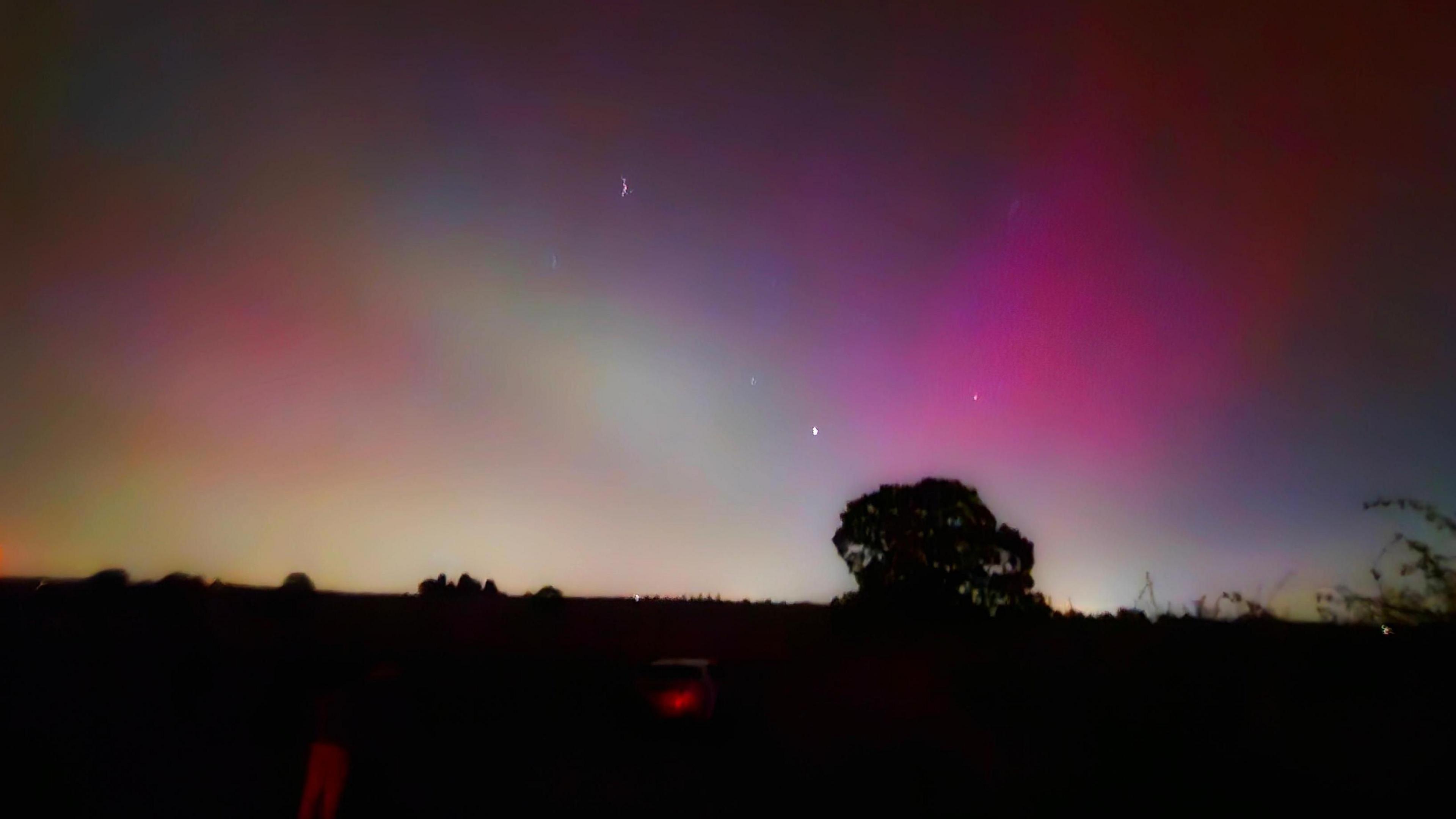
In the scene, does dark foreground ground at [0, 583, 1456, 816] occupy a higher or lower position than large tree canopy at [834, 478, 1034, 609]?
lower

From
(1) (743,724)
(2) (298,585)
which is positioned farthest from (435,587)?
(1) (743,724)

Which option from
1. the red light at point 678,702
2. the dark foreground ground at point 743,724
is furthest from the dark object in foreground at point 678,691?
the dark foreground ground at point 743,724

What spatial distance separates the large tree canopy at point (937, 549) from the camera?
35812 mm

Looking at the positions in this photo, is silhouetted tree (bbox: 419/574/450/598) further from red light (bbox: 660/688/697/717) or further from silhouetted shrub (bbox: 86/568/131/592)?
red light (bbox: 660/688/697/717)

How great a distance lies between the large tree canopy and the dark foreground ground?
4164 millimetres

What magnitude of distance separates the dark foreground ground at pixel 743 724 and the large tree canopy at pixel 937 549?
416cm

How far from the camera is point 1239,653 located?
2323cm

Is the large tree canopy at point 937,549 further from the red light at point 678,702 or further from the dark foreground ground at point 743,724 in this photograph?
the red light at point 678,702

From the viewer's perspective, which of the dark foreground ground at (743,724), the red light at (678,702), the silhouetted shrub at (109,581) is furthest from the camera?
the silhouetted shrub at (109,581)

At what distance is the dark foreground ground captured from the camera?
13000mm

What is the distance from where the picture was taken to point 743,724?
64.5ft

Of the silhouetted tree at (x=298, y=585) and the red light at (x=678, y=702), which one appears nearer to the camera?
the red light at (x=678, y=702)

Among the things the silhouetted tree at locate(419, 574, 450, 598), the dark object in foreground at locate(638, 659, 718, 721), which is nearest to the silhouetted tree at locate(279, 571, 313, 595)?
the silhouetted tree at locate(419, 574, 450, 598)

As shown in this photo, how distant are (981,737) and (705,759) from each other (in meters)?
5.19
